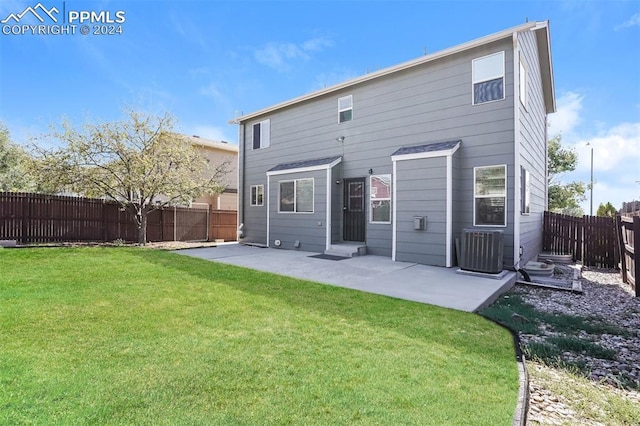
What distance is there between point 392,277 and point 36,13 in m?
10.6

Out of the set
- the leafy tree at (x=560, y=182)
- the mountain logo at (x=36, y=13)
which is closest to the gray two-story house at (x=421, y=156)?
the mountain logo at (x=36, y=13)

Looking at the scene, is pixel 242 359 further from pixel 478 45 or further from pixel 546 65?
pixel 546 65

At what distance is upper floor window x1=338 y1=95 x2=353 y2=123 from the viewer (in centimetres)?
977

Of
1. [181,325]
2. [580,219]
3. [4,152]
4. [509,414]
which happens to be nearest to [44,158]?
[4,152]

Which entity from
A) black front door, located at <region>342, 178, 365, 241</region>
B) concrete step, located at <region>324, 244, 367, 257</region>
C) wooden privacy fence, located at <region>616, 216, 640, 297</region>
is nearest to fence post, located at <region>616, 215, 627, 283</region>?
wooden privacy fence, located at <region>616, 216, 640, 297</region>

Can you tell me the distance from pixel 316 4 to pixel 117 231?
1028 cm

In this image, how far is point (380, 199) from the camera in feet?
29.3

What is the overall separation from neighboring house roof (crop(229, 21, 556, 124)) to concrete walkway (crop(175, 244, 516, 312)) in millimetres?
4977

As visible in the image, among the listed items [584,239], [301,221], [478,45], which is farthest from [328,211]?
[584,239]

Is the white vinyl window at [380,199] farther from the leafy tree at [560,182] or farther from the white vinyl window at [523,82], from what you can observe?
the leafy tree at [560,182]

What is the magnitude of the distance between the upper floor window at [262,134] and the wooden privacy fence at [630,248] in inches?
407

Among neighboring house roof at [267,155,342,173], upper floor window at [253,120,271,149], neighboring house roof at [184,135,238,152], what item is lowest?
neighboring house roof at [267,155,342,173]

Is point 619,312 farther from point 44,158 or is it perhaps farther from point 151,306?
point 44,158

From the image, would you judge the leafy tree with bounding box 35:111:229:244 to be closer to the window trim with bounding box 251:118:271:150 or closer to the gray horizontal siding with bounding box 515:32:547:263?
the window trim with bounding box 251:118:271:150
